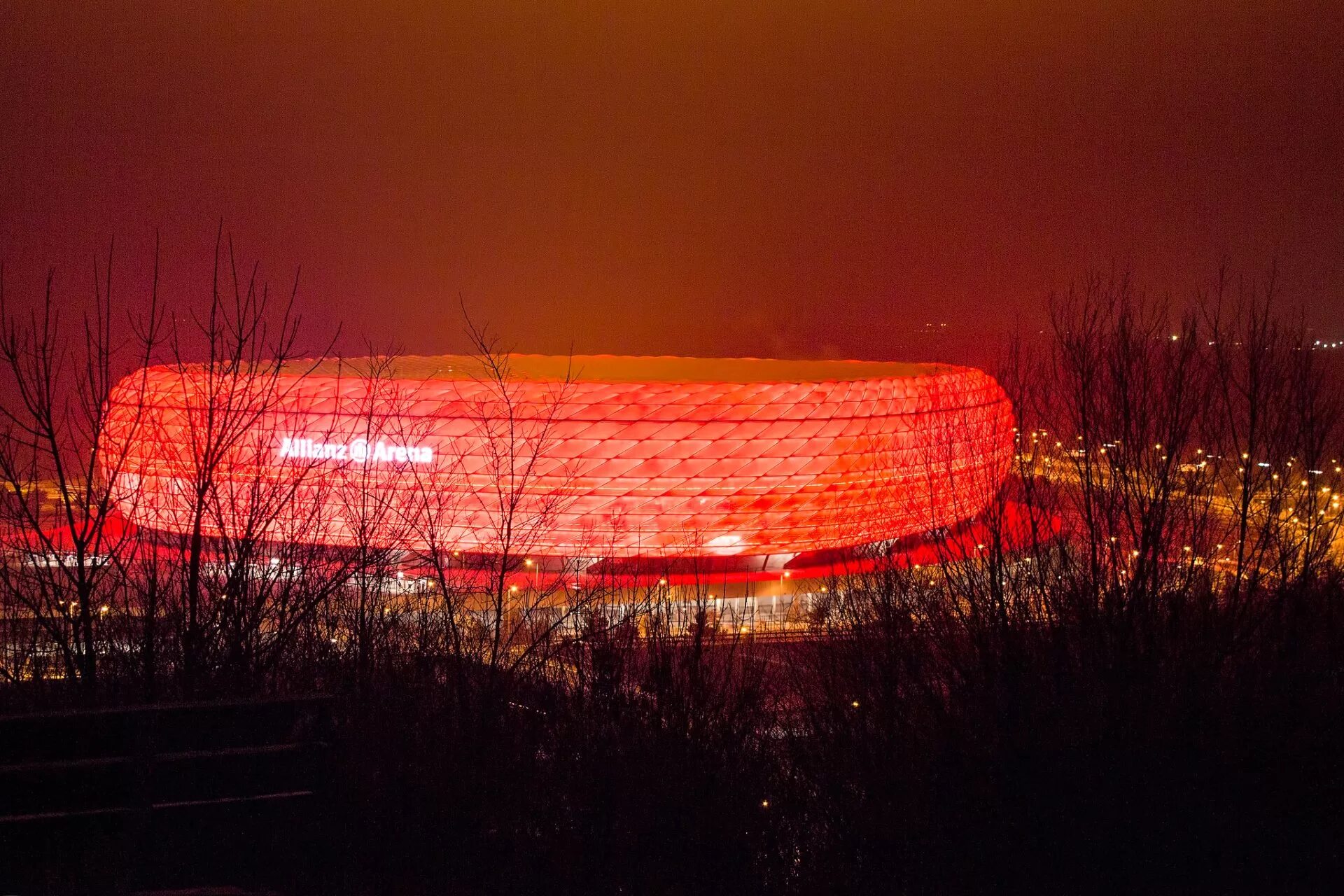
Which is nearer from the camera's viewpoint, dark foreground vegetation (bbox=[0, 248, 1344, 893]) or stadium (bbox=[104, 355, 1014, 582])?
dark foreground vegetation (bbox=[0, 248, 1344, 893])

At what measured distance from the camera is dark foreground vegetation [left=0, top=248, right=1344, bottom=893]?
5.58 metres

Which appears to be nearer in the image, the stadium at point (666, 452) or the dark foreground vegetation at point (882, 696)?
the dark foreground vegetation at point (882, 696)

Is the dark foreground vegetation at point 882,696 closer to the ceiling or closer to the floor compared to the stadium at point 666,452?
closer to the floor

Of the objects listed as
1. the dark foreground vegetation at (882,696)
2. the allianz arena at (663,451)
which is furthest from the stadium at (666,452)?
the dark foreground vegetation at (882,696)

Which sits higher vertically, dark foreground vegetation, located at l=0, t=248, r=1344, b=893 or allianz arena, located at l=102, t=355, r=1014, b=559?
allianz arena, located at l=102, t=355, r=1014, b=559

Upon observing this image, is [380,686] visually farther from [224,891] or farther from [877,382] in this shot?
[877,382]

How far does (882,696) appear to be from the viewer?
798 centimetres

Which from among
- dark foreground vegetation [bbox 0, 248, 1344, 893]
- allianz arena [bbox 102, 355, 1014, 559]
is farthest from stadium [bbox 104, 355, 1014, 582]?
dark foreground vegetation [bbox 0, 248, 1344, 893]

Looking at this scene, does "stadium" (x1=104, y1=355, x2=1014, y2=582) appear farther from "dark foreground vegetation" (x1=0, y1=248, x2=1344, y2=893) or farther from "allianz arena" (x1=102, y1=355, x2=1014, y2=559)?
"dark foreground vegetation" (x1=0, y1=248, x2=1344, y2=893)

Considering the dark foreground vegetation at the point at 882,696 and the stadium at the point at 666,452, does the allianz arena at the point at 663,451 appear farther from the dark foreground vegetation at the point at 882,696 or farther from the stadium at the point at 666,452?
the dark foreground vegetation at the point at 882,696

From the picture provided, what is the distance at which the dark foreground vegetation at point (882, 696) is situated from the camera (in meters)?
5.58

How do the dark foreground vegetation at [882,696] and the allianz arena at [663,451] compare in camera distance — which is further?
the allianz arena at [663,451]

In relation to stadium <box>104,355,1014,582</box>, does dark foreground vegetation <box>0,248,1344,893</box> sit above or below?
below

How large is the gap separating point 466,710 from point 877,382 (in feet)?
48.1
